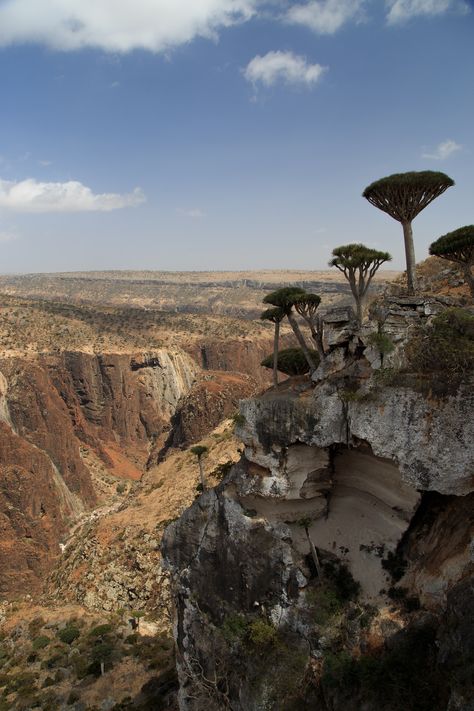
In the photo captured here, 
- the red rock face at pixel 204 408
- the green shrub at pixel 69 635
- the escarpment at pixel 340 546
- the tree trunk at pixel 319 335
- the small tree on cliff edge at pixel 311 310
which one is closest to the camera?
the escarpment at pixel 340 546

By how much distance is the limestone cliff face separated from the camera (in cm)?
4959

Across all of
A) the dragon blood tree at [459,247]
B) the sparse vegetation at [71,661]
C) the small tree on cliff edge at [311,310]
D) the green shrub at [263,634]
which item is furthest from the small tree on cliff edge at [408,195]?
the sparse vegetation at [71,661]

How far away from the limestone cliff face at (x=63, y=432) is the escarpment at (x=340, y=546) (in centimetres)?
2980

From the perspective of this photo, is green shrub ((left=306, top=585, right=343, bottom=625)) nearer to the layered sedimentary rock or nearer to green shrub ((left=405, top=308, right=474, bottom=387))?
green shrub ((left=405, top=308, right=474, bottom=387))

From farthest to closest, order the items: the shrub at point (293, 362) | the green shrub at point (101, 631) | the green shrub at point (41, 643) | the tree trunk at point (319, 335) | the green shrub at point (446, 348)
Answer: the green shrub at point (41, 643)
the green shrub at point (101, 631)
the shrub at point (293, 362)
the tree trunk at point (319, 335)
the green shrub at point (446, 348)

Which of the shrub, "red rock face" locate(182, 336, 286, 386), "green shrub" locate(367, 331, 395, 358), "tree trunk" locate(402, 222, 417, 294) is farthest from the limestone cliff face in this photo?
"tree trunk" locate(402, 222, 417, 294)

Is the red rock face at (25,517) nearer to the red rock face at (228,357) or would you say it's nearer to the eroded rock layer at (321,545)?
the eroded rock layer at (321,545)

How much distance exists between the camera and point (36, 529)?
50.6 meters

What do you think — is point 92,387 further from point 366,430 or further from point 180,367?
point 366,430

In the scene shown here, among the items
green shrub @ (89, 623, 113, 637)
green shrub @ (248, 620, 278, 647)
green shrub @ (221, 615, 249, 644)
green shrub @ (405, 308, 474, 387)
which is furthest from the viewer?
green shrub @ (89, 623, 113, 637)

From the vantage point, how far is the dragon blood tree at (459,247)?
23078mm

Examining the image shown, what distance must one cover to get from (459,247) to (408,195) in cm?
351

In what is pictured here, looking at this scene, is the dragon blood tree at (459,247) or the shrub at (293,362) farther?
the shrub at (293,362)

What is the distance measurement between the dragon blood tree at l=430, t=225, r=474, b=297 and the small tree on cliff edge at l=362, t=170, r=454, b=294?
158 centimetres
